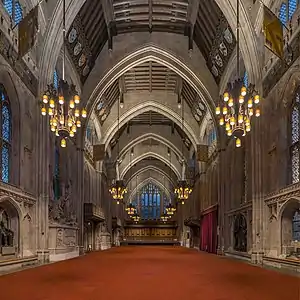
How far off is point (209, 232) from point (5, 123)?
19716mm

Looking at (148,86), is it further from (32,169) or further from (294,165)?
(294,165)

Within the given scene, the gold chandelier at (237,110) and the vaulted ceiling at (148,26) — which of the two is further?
the vaulted ceiling at (148,26)

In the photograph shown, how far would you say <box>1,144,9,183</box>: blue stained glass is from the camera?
16.8m

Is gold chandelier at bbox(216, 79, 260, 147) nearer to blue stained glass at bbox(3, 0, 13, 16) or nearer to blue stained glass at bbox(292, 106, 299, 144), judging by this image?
blue stained glass at bbox(292, 106, 299, 144)

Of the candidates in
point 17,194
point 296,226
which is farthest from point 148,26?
point 296,226

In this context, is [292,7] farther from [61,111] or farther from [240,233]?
[240,233]

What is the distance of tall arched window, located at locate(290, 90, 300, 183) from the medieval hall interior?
0.22ft

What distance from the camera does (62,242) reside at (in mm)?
23719

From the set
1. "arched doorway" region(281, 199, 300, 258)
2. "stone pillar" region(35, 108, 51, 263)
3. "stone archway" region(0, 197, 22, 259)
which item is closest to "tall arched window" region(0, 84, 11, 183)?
"stone archway" region(0, 197, 22, 259)

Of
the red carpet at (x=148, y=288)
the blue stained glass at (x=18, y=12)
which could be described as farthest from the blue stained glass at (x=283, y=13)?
the blue stained glass at (x=18, y=12)

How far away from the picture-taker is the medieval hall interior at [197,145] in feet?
44.5

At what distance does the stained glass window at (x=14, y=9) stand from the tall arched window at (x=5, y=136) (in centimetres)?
259

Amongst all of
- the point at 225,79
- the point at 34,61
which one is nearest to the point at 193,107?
the point at 225,79

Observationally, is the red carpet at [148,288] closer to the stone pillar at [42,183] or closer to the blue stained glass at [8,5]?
the stone pillar at [42,183]
